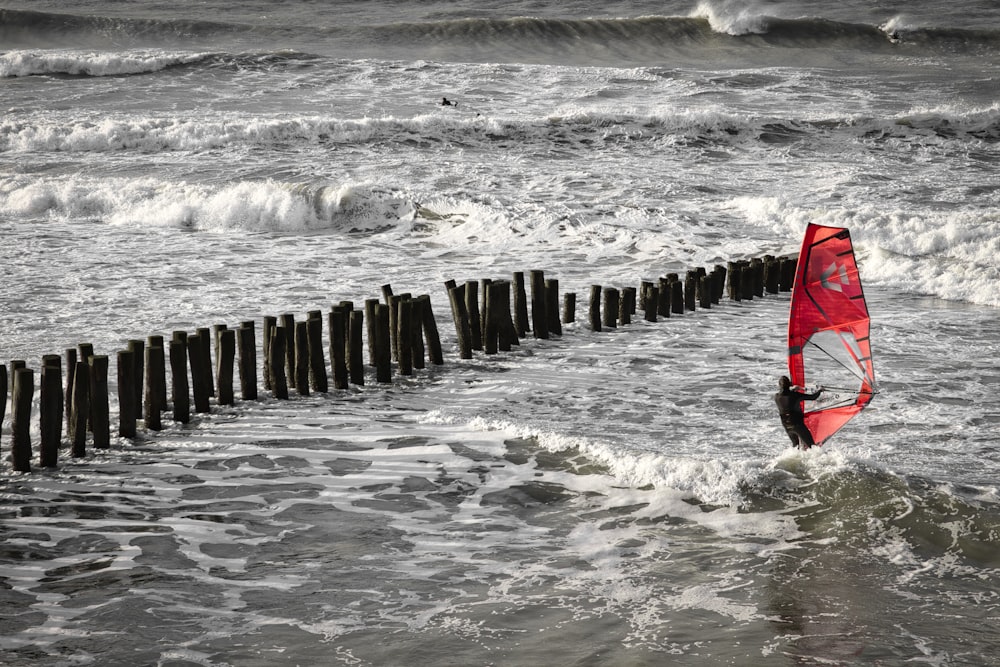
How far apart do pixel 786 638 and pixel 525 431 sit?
3908mm

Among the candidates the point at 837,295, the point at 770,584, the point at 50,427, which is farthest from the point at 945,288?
the point at 50,427

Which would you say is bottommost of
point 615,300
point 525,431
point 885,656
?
point 885,656

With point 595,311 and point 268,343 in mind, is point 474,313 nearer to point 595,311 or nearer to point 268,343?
point 595,311

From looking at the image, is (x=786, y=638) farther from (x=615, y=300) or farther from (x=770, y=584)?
(x=615, y=300)

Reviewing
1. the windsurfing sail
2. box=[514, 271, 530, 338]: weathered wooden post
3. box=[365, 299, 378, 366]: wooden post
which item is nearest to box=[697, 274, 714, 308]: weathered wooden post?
box=[514, 271, 530, 338]: weathered wooden post

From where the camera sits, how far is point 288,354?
35.8 ft

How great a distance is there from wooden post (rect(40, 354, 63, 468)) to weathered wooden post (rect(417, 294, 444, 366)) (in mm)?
4146

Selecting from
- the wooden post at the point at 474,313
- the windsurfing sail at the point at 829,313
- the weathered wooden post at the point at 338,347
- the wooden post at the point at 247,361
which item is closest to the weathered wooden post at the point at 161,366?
the wooden post at the point at 247,361

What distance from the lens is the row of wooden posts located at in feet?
28.9

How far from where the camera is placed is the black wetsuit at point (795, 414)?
27.8ft

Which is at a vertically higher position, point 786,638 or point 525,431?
point 525,431

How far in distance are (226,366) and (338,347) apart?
1.24 metres

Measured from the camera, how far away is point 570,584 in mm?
6871

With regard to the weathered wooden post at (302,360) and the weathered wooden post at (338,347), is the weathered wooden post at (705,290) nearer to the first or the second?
the weathered wooden post at (338,347)
